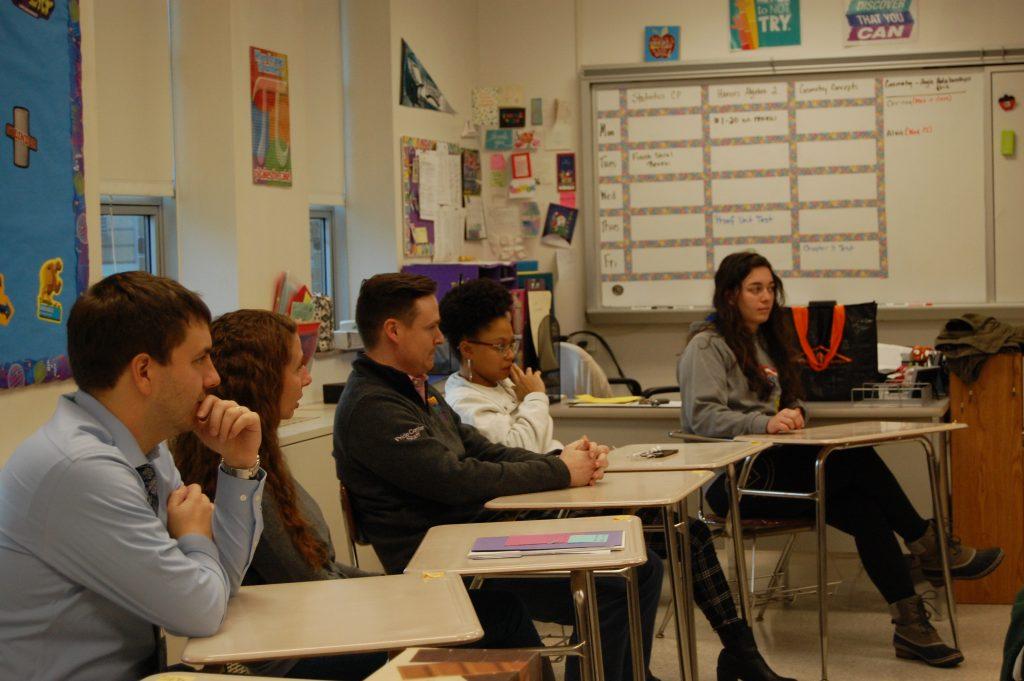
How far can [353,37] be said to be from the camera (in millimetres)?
5324

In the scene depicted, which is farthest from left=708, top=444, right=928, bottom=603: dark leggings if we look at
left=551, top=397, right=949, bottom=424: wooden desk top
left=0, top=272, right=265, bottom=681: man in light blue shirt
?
left=0, top=272, right=265, bottom=681: man in light blue shirt

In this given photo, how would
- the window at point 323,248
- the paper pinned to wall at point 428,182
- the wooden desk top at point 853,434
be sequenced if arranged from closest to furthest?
the wooden desk top at point 853,434
the window at point 323,248
the paper pinned to wall at point 428,182

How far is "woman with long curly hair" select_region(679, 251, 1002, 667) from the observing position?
370cm

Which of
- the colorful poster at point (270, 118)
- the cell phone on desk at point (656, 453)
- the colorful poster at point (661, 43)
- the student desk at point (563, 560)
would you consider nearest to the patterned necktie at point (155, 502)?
the student desk at point (563, 560)

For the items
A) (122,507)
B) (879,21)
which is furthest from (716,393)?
(879,21)

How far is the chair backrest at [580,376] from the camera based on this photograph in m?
5.35

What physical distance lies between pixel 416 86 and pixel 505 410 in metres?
2.60

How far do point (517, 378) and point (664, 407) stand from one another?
115cm

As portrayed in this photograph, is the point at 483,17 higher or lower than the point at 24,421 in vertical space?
higher

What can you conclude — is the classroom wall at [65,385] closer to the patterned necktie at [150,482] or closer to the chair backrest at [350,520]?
the chair backrest at [350,520]

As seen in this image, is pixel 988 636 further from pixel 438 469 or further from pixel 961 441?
pixel 438 469

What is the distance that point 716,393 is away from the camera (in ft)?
13.0

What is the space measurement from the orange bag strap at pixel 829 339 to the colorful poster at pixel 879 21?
91.4 inches

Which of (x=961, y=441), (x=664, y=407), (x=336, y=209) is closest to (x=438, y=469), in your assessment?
(x=664, y=407)
